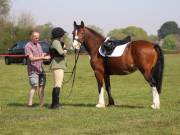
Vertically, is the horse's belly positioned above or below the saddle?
below

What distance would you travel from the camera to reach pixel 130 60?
13.1 metres

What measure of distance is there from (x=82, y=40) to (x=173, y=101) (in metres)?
3.79

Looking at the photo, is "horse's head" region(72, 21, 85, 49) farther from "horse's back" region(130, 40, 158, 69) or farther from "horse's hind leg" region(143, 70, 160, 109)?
"horse's hind leg" region(143, 70, 160, 109)

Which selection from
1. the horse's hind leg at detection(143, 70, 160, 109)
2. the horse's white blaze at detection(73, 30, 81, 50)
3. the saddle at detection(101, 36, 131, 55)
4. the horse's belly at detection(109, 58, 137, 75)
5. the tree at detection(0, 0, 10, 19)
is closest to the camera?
the horse's hind leg at detection(143, 70, 160, 109)

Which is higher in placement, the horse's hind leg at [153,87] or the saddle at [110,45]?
the saddle at [110,45]

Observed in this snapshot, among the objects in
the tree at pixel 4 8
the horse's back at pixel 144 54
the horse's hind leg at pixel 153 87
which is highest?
the horse's back at pixel 144 54

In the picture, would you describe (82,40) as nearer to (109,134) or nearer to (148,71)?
(148,71)

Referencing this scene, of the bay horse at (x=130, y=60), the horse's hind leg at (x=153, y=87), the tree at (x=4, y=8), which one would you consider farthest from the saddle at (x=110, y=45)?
the tree at (x=4, y=8)

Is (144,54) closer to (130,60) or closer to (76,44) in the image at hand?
(130,60)

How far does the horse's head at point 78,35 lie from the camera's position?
13.3 meters

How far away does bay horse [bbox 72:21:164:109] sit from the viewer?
42.3 ft

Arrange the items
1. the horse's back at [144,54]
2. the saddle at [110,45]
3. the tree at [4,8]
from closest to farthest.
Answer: the horse's back at [144,54]
the saddle at [110,45]
the tree at [4,8]

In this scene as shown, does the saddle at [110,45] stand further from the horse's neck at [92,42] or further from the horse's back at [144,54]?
the horse's back at [144,54]

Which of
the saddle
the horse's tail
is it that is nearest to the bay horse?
the horse's tail
